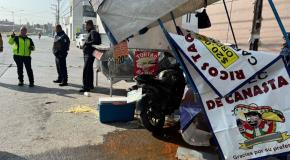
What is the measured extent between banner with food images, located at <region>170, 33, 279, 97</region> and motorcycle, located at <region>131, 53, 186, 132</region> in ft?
7.63

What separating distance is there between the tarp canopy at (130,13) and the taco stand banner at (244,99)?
328mm

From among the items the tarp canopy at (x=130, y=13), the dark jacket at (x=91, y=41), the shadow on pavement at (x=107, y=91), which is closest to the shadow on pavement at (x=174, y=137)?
the tarp canopy at (x=130, y=13)

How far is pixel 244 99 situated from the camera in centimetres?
430

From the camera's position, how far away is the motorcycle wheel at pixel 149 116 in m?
6.47

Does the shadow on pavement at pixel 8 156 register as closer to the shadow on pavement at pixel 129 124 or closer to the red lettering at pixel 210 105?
the shadow on pavement at pixel 129 124

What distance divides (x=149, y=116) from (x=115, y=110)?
38.5 inches

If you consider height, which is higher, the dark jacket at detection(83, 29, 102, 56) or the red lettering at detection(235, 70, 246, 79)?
the dark jacket at detection(83, 29, 102, 56)

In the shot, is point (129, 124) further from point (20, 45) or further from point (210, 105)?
point (20, 45)

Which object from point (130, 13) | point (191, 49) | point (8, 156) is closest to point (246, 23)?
point (191, 49)

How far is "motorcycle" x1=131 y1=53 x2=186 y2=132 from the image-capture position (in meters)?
6.48

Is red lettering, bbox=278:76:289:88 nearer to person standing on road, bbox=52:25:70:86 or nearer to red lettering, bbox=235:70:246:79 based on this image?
red lettering, bbox=235:70:246:79

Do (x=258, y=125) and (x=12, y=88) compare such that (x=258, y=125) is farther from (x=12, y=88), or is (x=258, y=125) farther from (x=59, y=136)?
Answer: (x=12, y=88)

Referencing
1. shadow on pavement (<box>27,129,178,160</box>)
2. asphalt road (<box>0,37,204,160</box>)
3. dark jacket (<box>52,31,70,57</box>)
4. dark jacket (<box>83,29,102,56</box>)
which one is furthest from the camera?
dark jacket (<box>52,31,70,57</box>)

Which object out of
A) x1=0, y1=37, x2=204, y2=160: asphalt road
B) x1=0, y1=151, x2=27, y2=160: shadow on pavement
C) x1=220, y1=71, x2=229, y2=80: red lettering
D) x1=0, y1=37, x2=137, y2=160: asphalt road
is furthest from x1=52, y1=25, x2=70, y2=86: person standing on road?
x1=220, y1=71, x2=229, y2=80: red lettering
